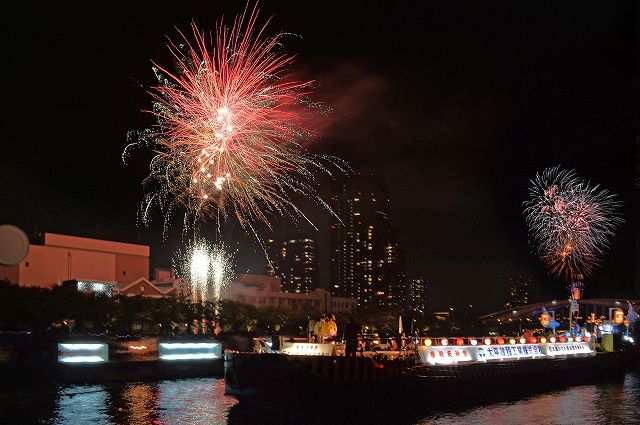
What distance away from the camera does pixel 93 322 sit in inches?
1553

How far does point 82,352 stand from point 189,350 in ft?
18.2

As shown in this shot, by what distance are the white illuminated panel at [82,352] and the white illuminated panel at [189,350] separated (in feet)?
9.73

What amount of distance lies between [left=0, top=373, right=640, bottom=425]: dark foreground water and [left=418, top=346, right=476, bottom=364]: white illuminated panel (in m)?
1.71

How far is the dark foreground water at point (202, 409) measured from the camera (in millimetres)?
21812

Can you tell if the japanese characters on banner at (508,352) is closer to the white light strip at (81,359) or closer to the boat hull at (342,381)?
the boat hull at (342,381)

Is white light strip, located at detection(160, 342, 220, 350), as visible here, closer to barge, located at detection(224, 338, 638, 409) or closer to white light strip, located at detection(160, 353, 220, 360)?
white light strip, located at detection(160, 353, 220, 360)

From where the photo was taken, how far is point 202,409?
23.5m

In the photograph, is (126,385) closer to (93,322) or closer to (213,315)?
(93,322)

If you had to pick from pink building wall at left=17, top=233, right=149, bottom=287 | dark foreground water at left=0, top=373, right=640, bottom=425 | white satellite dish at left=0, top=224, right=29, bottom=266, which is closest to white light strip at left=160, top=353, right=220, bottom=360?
dark foreground water at left=0, top=373, right=640, bottom=425

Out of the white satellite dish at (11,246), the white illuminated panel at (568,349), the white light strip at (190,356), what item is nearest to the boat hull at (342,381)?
the white illuminated panel at (568,349)

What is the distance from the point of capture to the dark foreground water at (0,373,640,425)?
21812 mm

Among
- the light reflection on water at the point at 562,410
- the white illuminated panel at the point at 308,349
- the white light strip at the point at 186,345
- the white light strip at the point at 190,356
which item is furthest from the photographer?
the white light strip at the point at 186,345

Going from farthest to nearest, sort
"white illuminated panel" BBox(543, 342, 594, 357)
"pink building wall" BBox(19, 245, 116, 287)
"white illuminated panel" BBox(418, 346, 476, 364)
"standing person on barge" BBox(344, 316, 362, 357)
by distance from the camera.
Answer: "pink building wall" BBox(19, 245, 116, 287), "white illuminated panel" BBox(543, 342, 594, 357), "white illuminated panel" BBox(418, 346, 476, 364), "standing person on barge" BBox(344, 316, 362, 357)

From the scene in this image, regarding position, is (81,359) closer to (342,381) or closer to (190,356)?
(190,356)
